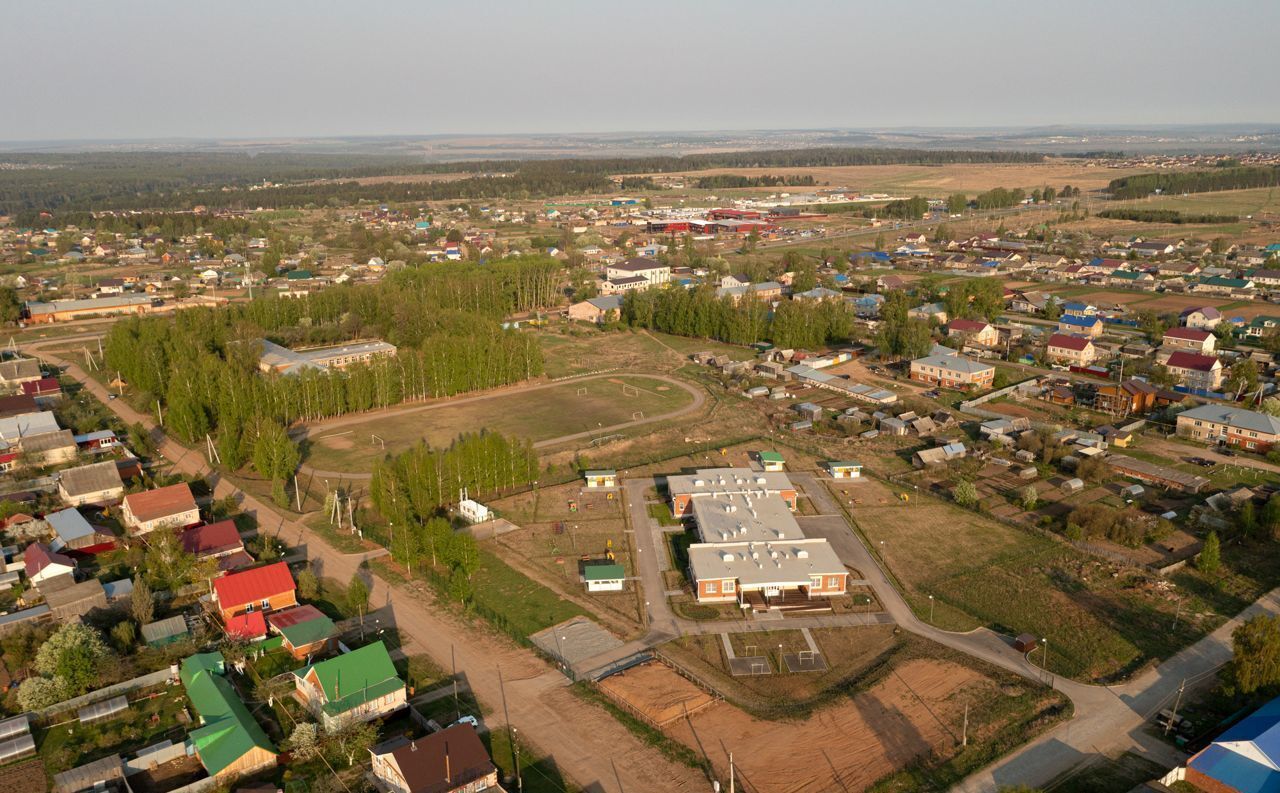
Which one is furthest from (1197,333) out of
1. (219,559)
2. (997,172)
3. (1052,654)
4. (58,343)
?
(997,172)

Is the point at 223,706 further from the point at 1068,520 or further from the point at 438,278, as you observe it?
the point at 438,278

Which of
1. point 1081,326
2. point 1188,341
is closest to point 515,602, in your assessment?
point 1081,326

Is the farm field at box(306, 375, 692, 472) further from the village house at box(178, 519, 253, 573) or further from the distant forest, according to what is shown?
the distant forest

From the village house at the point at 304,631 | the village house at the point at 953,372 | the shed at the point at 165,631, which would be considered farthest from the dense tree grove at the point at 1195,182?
the shed at the point at 165,631

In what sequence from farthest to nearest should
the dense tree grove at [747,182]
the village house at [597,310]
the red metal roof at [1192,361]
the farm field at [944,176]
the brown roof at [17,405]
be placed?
the dense tree grove at [747,182], the farm field at [944,176], the village house at [597,310], the red metal roof at [1192,361], the brown roof at [17,405]

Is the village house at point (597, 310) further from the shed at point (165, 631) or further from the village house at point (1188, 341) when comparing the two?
the shed at point (165, 631)

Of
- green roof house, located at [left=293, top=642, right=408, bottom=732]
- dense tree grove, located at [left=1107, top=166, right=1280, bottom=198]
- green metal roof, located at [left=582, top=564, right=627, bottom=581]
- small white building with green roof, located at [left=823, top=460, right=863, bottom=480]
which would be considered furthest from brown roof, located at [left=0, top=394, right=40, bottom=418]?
dense tree grove, located at [left=1107, top=166, right=1280, bottom=198]

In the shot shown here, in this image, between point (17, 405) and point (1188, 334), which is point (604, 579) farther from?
point (1188, 334)
